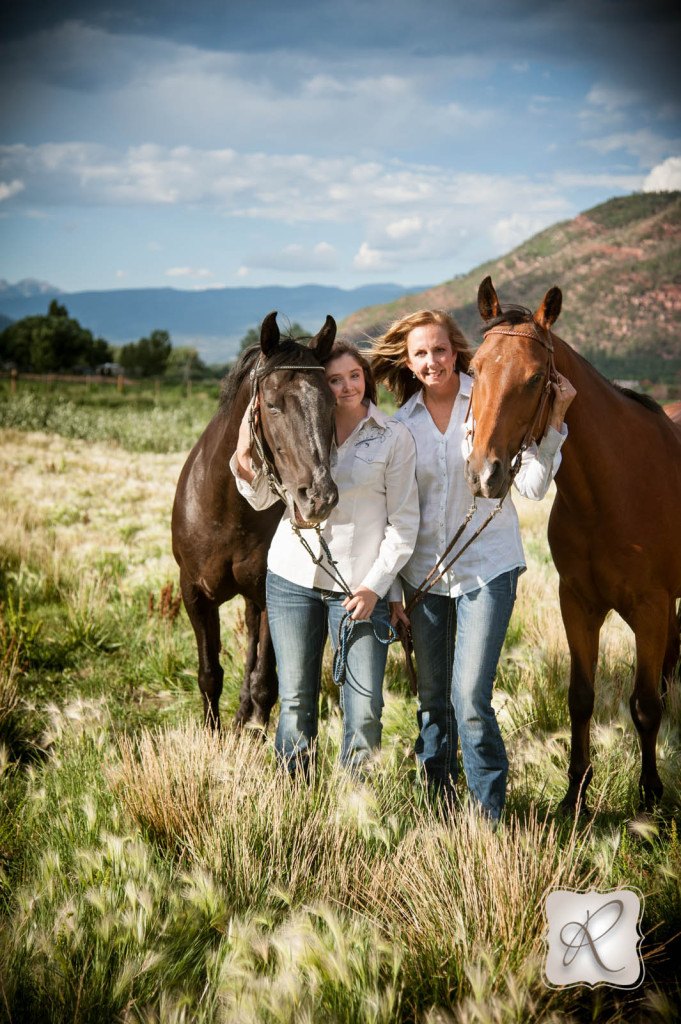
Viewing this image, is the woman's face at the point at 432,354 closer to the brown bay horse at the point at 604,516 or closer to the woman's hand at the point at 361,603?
the brown bay horse at the point at 604,516

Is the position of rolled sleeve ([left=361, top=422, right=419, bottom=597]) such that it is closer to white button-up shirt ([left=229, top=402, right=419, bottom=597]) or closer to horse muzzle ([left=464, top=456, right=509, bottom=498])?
white button-up shirt ([left=229, top=402, right=419, bottom=597])

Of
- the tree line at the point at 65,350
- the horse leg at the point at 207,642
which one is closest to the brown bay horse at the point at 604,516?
the horse leg at the point at 207,642

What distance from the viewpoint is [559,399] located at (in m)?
2.84

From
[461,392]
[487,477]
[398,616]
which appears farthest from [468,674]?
[461,392]

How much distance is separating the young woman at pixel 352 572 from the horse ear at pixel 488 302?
0.59 m

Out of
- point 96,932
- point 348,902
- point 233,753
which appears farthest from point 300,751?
point 96,932

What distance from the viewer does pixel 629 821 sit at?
3189mm

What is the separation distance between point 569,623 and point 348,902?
1935 mm

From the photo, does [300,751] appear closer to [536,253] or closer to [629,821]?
[629,821]

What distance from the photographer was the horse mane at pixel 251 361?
10.0 ft

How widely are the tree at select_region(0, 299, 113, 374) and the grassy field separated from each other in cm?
7191

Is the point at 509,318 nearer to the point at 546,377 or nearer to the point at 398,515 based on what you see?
the point at 546,377

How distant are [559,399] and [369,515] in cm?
97

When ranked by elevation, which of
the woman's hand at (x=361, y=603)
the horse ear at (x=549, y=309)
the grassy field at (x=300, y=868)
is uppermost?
the horse ear at (x=549, y=309)
